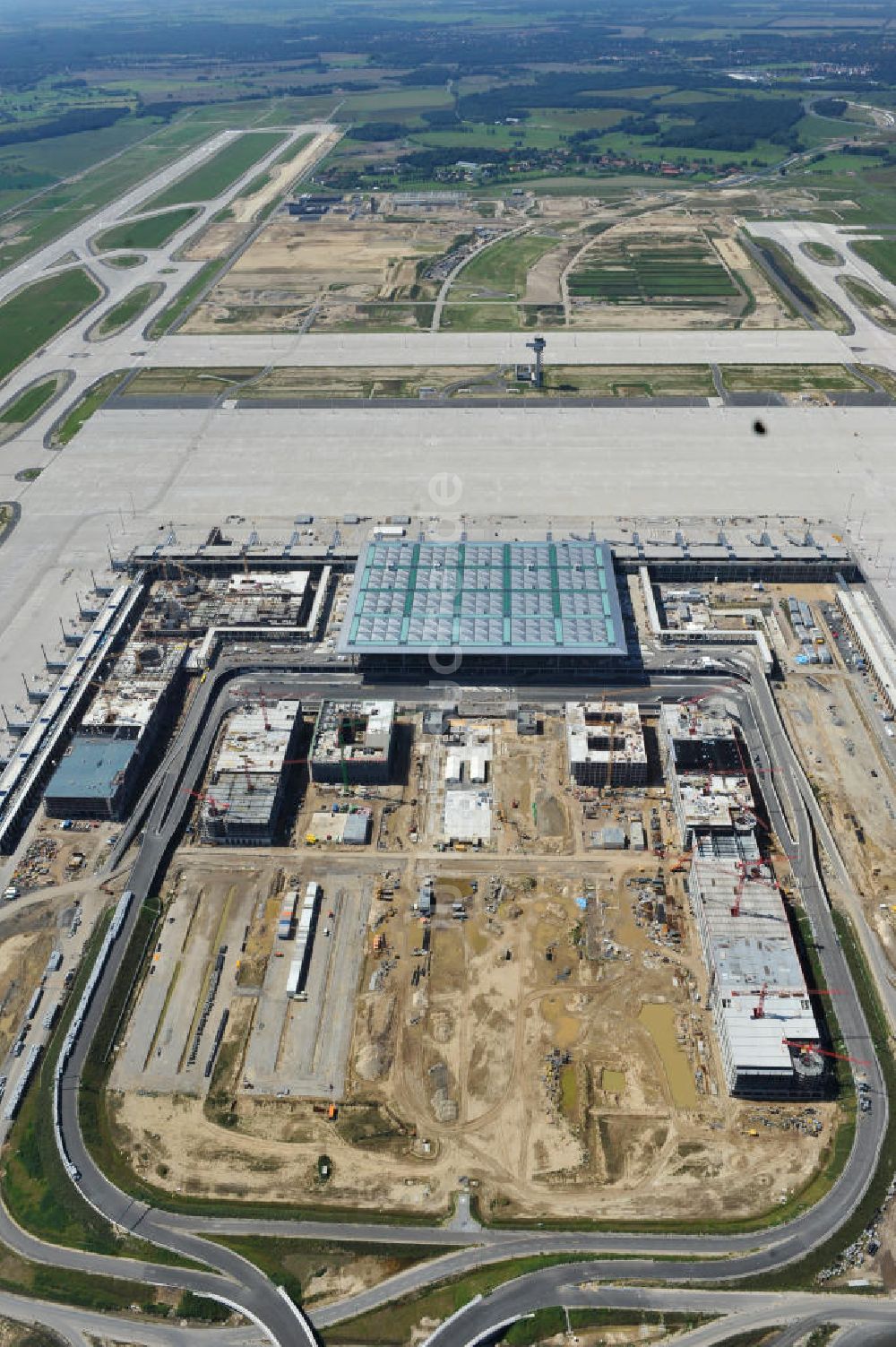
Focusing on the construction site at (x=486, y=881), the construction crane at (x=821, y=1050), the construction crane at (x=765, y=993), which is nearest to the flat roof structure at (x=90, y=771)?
the construction site at (x=486, y=881)

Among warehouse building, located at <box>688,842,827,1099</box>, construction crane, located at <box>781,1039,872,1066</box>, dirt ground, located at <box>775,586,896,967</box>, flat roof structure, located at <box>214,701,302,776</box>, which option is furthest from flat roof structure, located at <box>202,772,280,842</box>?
dirt ground, located at <box>775,586,896,967</box>

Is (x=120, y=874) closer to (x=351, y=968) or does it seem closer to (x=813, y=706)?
(x=351, y=968)

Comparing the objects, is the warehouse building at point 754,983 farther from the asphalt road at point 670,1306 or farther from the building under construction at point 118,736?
the building under construction at point 118,736

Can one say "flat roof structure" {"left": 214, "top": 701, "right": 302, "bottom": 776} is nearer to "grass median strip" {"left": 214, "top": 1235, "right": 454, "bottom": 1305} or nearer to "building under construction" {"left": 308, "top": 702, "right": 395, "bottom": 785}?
"building under construction" {"left": 308, "top": 702, "right": 395, "bottom": 785}

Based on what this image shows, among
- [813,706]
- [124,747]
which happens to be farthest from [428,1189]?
[813,706]

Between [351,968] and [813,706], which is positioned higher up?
[813,706]

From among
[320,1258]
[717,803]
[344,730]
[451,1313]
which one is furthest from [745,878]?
[320,1258]

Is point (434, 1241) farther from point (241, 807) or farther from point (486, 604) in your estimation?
point (486, 604)
